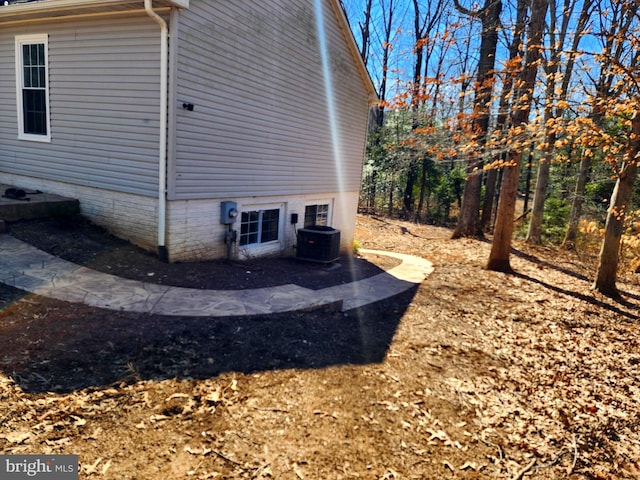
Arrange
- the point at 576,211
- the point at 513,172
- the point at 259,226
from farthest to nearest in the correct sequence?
the point at 576,211, the point at 259,226, the point at 513,172

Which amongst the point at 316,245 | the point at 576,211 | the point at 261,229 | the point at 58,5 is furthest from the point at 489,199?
the point at 58,5

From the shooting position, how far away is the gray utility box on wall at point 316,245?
30.4 ft

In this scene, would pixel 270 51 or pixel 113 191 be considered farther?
pixel 270 51

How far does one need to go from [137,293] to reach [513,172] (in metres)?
7.80

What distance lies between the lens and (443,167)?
23953mm

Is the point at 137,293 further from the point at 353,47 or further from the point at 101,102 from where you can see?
the point at 353,47

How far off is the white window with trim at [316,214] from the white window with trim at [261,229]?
1.11 m

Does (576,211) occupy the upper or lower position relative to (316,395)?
upper

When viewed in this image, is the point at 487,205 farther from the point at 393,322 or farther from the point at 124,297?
the point at 124,297

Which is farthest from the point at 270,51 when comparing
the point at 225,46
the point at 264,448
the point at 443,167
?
the point at 443,167

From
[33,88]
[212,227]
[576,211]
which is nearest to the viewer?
[212,227]

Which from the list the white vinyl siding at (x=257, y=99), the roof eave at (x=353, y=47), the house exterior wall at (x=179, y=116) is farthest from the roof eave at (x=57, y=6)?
the roof eave at (x=353, y=47)

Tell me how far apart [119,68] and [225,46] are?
1824mm

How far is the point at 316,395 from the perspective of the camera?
3.35 m
